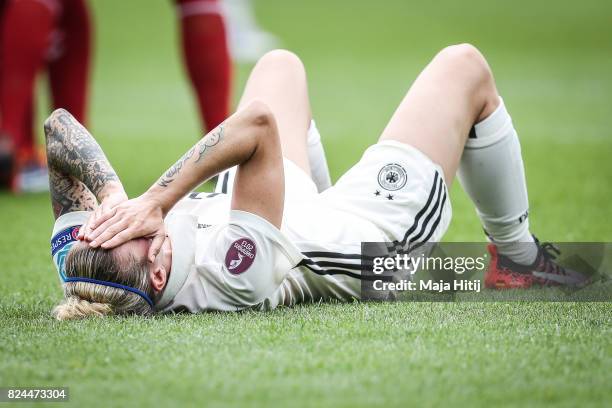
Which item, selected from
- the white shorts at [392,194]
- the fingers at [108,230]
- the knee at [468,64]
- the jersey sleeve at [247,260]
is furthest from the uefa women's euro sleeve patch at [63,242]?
the knee at [468,64]

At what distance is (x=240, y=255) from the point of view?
102 inches

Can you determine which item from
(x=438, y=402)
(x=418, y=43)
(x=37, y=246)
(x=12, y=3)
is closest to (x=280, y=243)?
(x=438, y=402)

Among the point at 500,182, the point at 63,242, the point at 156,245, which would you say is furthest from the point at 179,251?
the point at 500,182

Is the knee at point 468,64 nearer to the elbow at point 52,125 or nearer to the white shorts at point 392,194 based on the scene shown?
the white shorts at point 392,194

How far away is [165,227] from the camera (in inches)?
103

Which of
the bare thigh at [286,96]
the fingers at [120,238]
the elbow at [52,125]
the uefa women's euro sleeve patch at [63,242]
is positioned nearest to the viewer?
the fingers at [120,238]

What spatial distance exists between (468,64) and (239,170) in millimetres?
828

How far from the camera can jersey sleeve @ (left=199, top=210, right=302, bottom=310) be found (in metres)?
2.59

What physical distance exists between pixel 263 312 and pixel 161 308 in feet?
0.86

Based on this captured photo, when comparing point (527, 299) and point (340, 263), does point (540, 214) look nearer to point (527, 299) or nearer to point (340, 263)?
point (527, 299)

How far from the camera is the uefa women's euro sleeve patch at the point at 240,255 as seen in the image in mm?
2580

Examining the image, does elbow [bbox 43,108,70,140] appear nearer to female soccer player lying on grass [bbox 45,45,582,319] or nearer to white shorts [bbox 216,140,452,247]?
female soccer player lying on grass [bbox 45,45,582,319]

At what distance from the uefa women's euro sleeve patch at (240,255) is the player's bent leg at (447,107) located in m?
0.64

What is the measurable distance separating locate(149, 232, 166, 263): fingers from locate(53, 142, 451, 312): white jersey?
0.05 metres
